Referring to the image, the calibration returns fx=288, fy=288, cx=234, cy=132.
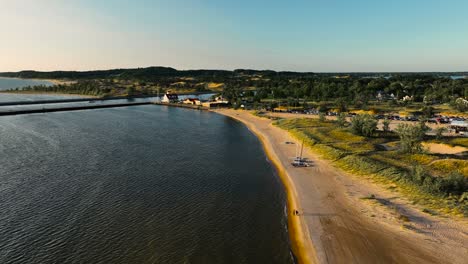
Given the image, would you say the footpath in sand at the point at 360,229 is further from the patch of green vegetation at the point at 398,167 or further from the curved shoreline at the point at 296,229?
the patch of green vegetation at the point at 398,167

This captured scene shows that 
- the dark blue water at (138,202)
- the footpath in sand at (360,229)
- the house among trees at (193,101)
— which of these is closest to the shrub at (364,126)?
the dark blue water at (138,202)

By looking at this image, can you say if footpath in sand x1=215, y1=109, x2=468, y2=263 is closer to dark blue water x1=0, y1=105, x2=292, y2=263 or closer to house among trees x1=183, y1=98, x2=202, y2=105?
dark blue water x1=0, y1=105, x2=292, y2=263

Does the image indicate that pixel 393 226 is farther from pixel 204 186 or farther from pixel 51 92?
pixel 51 92

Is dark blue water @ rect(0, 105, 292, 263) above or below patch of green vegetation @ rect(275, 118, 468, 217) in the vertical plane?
below

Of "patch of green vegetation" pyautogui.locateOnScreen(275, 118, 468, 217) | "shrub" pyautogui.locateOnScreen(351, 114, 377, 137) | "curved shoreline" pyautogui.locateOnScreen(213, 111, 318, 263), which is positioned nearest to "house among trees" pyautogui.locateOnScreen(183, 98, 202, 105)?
"patch of green vegetation" pyautogui.locateOnScreen(275, 118, 468, 217)

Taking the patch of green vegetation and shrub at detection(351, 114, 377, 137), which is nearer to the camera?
the patch of green vegetation

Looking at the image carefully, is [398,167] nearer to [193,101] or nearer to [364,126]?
[364,126]

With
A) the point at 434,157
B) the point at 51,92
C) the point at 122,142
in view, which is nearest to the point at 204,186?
the point at 122,142
